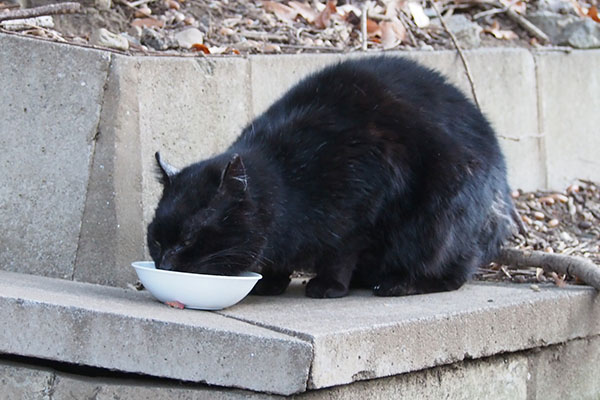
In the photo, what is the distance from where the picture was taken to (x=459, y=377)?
3.75 m

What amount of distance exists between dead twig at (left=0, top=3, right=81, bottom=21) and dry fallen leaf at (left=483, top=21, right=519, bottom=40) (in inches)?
119

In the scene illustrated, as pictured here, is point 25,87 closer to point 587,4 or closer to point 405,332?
point 405,332

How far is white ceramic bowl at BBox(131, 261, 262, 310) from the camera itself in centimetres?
339

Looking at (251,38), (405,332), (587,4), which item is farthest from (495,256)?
(587,4)

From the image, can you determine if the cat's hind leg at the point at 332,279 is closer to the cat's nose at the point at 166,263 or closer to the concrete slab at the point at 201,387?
the concrete slab at the point at 201,387

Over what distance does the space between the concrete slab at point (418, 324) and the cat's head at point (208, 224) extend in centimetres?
21

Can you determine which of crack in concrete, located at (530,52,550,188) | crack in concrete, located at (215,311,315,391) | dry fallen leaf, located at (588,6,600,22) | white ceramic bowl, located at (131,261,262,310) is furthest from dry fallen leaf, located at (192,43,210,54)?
dry fallen leaf, located at (588,6,600,22)

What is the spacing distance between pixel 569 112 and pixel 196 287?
3.78 m

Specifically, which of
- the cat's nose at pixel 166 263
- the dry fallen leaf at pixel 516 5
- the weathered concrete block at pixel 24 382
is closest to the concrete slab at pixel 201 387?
the weathered concrete block at pixel 24 382

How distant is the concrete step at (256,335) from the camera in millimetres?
3062

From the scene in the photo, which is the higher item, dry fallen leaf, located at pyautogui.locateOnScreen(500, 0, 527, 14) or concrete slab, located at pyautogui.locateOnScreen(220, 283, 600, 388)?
dry fallen leaf, located at pyautogui.locateOnScreen(500, 0, 527, 14)

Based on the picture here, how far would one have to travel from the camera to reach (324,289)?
399cm

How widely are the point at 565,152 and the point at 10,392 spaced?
4.19 metres

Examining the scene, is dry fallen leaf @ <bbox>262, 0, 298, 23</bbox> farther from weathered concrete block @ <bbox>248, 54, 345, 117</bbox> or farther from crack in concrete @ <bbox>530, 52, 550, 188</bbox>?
crack in concrete @ <bbox>530, 52, 550, 188</bbox>
